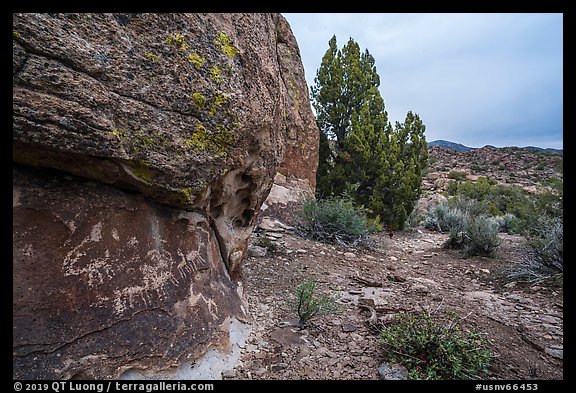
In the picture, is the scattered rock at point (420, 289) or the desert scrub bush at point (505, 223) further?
the desert scrub bush at point (505, 223)

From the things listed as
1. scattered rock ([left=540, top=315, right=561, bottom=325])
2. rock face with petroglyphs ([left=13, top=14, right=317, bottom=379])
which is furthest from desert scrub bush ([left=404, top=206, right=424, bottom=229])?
rock face with petroglyphs ([left=13, top=14, right=317, bottom=379])

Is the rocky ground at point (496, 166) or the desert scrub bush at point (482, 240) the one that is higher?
the rocky ground at point (496, 166)

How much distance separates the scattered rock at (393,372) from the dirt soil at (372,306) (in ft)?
0.15

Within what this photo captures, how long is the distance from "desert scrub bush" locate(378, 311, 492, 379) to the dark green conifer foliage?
652 cm

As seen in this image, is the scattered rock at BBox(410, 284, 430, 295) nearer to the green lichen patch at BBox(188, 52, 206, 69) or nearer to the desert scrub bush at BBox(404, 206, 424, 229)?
the green lichen patch at BBox(188, 52, 206, 69)

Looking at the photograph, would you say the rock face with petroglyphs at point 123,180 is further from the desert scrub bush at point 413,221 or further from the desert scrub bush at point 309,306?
the desert scrub bush at point 413,221

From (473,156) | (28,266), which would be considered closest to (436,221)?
(28,266)

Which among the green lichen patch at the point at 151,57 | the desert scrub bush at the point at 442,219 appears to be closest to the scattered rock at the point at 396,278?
the green lichen patch at the point at 151,57

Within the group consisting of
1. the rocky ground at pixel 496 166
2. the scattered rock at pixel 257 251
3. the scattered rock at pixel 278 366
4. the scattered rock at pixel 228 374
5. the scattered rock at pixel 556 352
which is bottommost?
the scattered rock at pixel 556 352

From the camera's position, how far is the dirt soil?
95.1 inches

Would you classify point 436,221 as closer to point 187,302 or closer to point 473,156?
point 187,302

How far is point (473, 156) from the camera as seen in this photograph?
30766 mm

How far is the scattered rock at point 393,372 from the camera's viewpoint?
223 centimetres
